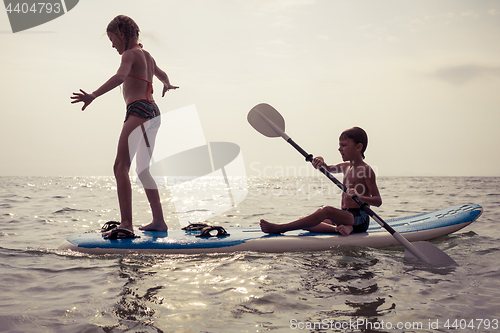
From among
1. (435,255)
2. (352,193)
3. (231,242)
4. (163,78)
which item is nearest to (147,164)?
(163,78)

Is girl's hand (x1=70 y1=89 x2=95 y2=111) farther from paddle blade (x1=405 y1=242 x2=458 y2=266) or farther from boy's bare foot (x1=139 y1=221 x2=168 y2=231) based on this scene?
paddle blade (x1=405 y1=242 x2=458 y2=266)

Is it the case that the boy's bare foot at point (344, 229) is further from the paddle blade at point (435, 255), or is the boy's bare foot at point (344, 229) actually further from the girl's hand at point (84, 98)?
the girl's hand at point (84, 98)

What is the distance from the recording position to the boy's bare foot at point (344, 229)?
3.33m

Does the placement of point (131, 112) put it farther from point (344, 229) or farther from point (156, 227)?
point (344, 229)

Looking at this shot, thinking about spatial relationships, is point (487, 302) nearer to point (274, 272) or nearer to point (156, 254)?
point (274, 272)

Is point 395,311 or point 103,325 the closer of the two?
point 103,325

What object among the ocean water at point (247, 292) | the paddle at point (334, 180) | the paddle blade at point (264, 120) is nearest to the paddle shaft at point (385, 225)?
the paddle at point (334, 180)

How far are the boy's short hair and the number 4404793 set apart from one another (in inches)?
73.8

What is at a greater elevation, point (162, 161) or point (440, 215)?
point (162, 161)

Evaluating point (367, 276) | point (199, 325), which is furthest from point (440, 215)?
point (199, 325)

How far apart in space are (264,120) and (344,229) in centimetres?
149

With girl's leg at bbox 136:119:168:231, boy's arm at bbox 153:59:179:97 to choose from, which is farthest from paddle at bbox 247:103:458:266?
girl's leg at bbox 136:119:168:231

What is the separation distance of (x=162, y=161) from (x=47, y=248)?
142 centimetres

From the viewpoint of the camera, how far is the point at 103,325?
5.63 ft
